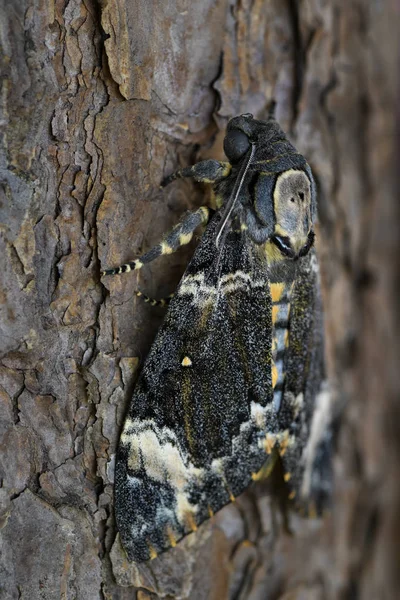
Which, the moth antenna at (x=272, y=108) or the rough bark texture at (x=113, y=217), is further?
the moth antenna at (x=272, y=108)

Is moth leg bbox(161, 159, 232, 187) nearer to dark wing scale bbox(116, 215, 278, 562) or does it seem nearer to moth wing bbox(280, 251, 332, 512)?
dark wing scale bbox(116, 215, 278, 562)

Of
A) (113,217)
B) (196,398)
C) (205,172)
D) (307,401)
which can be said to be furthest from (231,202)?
(307,401)

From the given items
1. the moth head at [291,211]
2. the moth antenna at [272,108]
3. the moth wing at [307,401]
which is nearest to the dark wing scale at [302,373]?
the moth wing at [307,401]

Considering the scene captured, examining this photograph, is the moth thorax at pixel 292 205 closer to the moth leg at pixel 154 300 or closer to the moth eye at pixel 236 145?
the moth eye at pixel 236 145

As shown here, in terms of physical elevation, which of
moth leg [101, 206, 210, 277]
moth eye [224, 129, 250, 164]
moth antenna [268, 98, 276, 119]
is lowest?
moth leg [101, 206, 210, 277]

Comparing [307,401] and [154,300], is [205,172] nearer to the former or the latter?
[154,300]

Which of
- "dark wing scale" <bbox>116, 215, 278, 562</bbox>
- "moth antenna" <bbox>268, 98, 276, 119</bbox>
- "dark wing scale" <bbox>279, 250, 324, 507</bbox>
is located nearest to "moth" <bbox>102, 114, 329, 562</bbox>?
"dark wing scale" <bbox>116, 215, 278, 562</bbox>

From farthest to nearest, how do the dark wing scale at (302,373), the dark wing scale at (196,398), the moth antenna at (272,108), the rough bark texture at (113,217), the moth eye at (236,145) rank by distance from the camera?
the moth antenna at (272,108), the dark wing scale at (302,373), the moth eye at (236,145), the dark wing scale at (196,398), the rough bark texture at (113,217)
